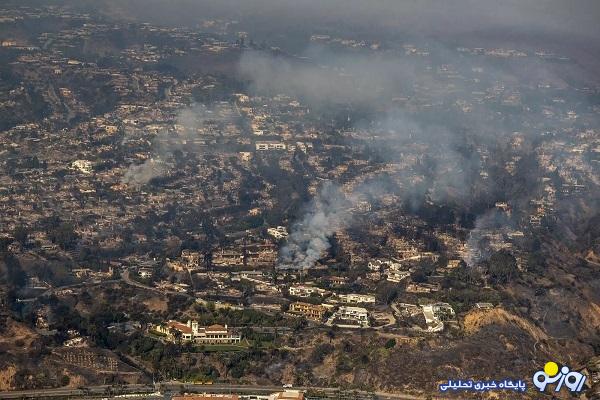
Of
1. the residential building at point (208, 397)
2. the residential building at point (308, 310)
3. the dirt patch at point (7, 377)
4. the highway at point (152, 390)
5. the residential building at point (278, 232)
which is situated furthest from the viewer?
the residential building at point (278, 232)

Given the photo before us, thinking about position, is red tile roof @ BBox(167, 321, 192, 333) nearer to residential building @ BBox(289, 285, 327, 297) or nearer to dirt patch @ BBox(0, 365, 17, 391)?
residential building @ BBox(289, 285, 327, 297)

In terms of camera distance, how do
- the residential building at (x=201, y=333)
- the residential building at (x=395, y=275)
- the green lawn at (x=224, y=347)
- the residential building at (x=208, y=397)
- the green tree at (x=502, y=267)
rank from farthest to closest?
the green tree at (x=502, y=267) < the residential building at (x=395, y=275) < the residential building at (x=201, y=333) < the green lawn at (x=224, y=347) < the residential building at (x=208, y=397)

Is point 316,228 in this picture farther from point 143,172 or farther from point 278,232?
point 143,172

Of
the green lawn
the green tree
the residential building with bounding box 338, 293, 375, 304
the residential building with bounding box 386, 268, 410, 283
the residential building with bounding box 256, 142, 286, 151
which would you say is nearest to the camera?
the green lawn

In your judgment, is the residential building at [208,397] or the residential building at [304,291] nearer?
the residential building at [208,397]

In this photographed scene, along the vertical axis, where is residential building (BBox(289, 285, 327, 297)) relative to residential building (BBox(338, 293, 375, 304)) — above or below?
below

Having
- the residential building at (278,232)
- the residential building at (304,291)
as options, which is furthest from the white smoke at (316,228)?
the residential building at (304,291)

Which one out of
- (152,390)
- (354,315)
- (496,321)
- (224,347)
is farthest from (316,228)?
(152,390)

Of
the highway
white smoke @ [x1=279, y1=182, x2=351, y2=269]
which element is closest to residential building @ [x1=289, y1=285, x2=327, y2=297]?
white smoke @ [x1=279, y1=182, x2=351, y2=269]

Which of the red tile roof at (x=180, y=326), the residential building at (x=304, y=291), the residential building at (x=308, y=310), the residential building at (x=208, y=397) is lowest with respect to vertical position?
the residential building at (x=304, y=291)

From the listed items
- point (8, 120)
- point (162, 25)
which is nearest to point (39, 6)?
point (162, 25)

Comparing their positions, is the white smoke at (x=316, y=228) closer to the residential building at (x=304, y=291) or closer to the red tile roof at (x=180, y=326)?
the residential building at (x=304, y=291)
